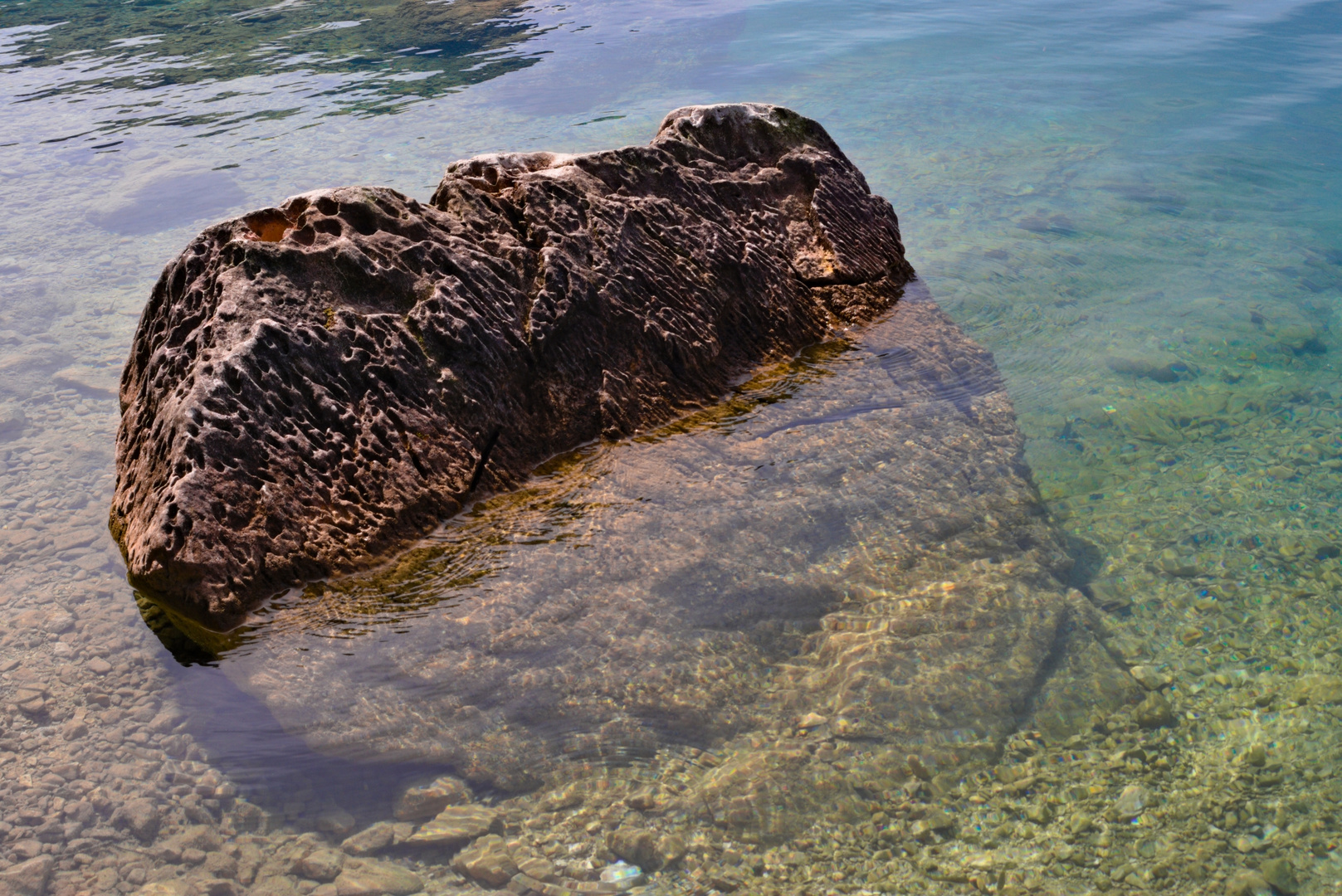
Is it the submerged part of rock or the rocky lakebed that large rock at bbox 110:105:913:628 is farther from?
the submerged part of rock

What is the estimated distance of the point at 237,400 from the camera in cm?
398

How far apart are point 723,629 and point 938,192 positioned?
699cm

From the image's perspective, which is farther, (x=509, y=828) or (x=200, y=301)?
(x=200, y=301)

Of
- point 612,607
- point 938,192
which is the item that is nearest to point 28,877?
point 612,607

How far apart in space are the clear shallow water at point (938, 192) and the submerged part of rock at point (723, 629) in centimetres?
40

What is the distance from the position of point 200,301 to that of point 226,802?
217cm

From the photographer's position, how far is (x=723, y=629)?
4.00 metres

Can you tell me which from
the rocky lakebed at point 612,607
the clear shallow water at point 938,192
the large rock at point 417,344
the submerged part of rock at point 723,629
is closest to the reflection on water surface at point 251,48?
the clear shallow water at point 938,192

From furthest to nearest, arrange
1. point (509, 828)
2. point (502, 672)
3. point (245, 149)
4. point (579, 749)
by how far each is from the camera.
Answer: point (245, 149)
point (502, 672)
point (579, 749)
point (509, 828)

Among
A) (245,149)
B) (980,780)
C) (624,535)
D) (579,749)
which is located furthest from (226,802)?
(245,149)

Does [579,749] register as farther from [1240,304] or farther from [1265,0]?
[1265,0]

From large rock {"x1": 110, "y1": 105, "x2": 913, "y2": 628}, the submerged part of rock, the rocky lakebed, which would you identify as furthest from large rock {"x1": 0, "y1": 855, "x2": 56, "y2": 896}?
large rock {"x1": 110, "y1": 105, "x2": 913, "y2": 628}

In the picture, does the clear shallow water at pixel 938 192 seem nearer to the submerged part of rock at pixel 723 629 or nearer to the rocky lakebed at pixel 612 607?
the rocky lakebed at pixel 612 607

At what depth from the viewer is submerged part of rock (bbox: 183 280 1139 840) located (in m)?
3.58
